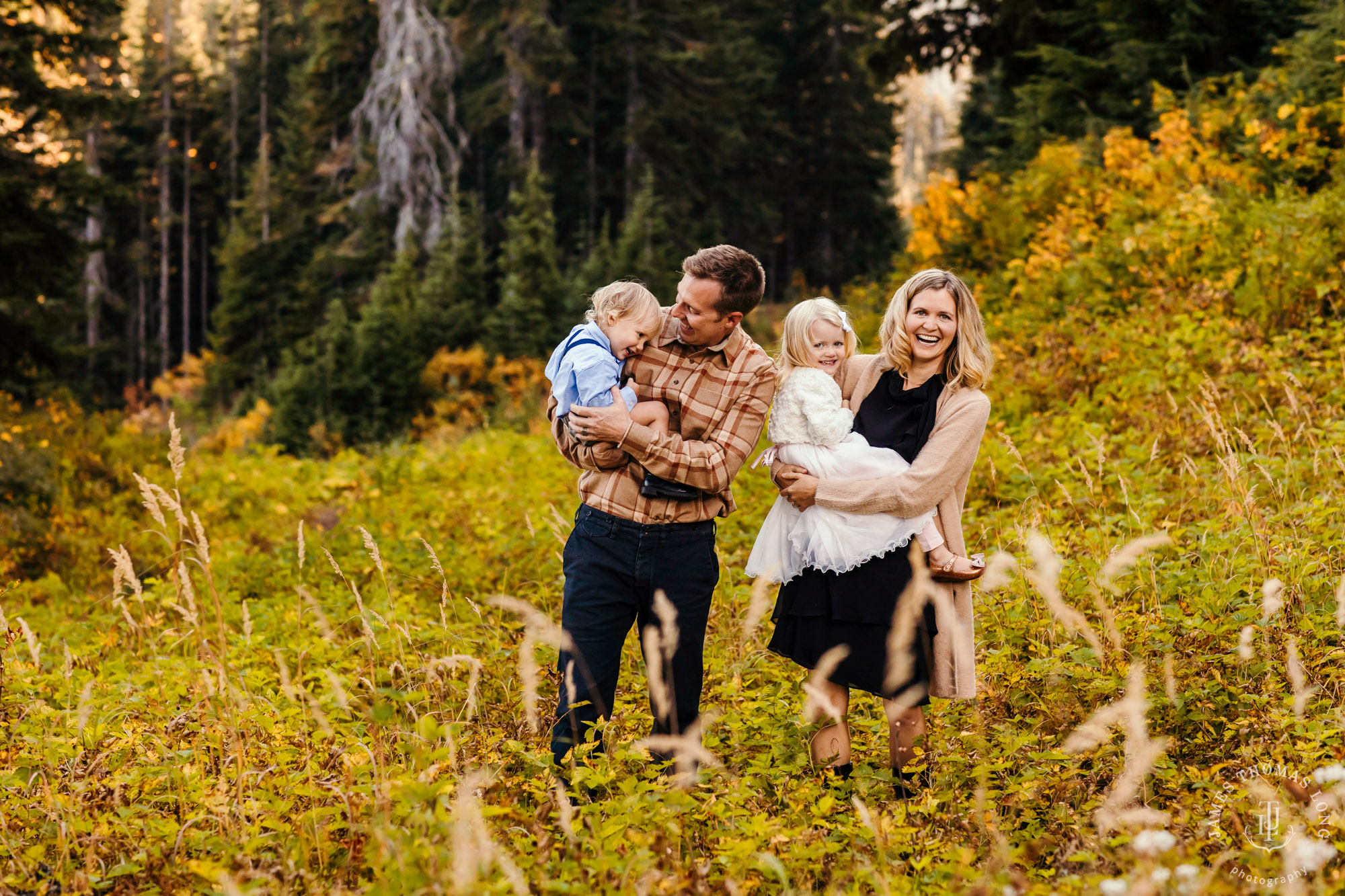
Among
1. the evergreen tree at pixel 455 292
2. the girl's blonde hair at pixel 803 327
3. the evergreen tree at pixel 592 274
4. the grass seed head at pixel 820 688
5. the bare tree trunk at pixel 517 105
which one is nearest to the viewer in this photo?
the grass seed head at pixel 820 688

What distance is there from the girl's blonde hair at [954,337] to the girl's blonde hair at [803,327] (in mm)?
162

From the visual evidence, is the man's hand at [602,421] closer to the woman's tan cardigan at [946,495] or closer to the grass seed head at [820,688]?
the woman's tan cardigan at [946,495]

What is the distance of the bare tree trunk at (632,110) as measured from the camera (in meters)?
24.3

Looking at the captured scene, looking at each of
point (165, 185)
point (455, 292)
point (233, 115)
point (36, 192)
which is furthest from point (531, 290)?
point (233, 115)

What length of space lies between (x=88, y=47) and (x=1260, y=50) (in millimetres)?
14660

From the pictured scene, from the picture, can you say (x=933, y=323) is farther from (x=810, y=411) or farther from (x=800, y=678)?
(x=800, y=678)

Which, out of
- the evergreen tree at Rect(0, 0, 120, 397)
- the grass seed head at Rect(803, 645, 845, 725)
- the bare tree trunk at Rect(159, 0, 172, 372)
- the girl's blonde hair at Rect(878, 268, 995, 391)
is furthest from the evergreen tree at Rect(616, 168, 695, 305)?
the bare tree trunk at Rect(159, 0, 172, 372)

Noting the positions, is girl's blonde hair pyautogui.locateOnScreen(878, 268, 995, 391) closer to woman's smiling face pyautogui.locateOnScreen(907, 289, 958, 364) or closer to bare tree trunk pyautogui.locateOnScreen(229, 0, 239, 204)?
woman's smiling face pyautogui.locateOnScreen(907, 289, 958, 364)

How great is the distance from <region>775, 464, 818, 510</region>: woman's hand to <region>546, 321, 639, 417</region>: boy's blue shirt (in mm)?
581

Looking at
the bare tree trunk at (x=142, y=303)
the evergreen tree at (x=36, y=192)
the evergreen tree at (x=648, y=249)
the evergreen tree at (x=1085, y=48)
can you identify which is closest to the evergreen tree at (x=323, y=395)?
the evergreen tree at (x=36, y=192)

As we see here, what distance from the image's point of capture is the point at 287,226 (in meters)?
30.8

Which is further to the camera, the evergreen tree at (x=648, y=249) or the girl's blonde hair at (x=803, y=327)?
the evergreen tree at (x=648, y=249)

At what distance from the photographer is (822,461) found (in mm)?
3297

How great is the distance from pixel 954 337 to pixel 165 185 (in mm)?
39759
